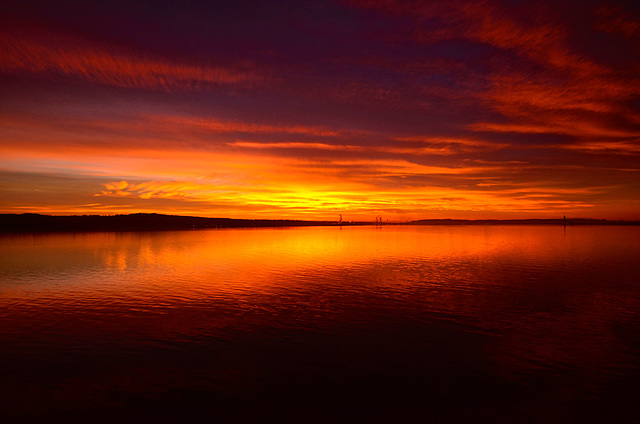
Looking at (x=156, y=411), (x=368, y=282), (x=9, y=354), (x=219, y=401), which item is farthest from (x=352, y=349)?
(x=368, y=282)

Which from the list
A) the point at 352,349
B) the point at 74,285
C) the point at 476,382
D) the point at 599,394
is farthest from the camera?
the point at 74,285

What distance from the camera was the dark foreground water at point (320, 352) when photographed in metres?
13.7

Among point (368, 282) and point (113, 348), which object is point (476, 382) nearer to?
point (113, 348)

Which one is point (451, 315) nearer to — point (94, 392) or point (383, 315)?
point (383, 315)

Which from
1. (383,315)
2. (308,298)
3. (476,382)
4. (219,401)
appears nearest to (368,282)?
(308,298)

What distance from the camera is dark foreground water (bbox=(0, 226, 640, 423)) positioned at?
13.7 meters

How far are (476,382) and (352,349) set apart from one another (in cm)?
618

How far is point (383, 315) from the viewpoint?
26.2 m

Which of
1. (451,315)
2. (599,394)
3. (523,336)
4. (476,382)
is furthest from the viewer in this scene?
(451,315)

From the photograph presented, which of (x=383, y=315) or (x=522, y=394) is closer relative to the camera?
(x=522, y=394)

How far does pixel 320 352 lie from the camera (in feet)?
62.8

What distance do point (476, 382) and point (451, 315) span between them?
34.9ft

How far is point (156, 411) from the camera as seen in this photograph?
13461mm

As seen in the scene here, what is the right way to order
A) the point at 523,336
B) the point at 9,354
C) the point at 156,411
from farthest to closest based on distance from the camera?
the point at 523,336 → the point at 9,354 → the point at 156,411
